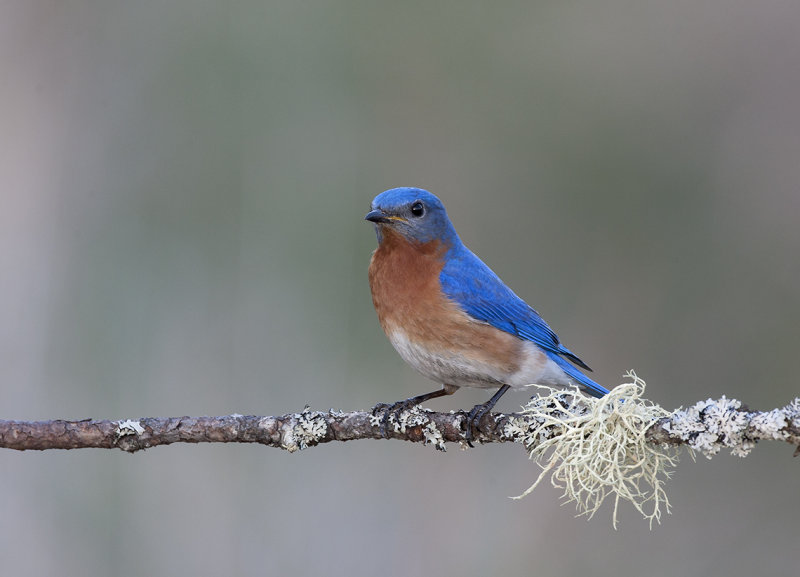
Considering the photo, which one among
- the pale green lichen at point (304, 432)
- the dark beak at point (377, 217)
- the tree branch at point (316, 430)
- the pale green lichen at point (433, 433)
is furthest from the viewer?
the dark beak at point (377, 217)

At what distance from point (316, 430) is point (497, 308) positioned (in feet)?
4.22

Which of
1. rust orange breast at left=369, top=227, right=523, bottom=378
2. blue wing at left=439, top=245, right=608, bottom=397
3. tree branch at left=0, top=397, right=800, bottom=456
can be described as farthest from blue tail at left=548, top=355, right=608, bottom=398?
tree branch at left=0, top=397, right=800, bottom=456

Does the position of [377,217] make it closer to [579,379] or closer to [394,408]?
[394,408]

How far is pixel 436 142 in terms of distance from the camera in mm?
5918

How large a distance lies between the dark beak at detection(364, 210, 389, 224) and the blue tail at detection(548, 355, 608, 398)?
0.96 m

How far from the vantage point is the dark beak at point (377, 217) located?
3.74m

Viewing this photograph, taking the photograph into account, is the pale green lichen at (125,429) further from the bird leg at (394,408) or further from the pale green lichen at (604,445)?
the pale green lichen at (604,445)

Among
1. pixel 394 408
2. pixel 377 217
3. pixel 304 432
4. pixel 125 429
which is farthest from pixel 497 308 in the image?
pixel 125 429

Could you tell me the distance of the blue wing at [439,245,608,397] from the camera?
12.3 feet

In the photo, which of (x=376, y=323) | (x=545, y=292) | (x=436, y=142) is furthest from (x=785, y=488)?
(x=436, y=142)

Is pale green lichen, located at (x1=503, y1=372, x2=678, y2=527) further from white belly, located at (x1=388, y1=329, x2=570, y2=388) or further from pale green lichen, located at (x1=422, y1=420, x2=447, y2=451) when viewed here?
white belly, located at (x1=388, y1=329, x2=570, y2=388)

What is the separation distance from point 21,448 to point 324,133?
3.75m

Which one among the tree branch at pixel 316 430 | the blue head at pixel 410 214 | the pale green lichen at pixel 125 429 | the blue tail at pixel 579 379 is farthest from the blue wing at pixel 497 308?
the pale green lichen at pixel 125 429

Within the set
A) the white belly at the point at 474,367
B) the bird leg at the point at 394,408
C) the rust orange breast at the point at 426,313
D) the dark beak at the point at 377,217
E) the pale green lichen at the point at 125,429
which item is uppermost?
the dark beak at the point at 377,217
